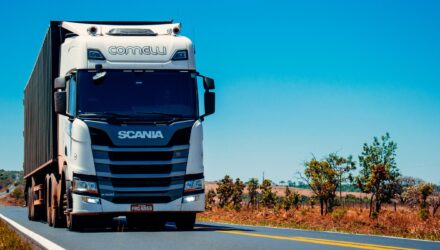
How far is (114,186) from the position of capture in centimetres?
1312

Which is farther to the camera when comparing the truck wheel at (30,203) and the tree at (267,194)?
the tree at (267,194)

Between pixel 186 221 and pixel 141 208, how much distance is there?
1.58 m

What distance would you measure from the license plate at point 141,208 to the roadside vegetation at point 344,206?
506 cm

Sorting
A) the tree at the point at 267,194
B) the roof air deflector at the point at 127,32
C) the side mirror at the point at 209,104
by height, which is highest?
the roof air deflector at the point at 127,32

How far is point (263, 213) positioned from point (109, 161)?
14.4 metres

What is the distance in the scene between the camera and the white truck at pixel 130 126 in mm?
13078

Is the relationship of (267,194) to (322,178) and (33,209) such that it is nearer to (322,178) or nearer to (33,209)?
(322,178)

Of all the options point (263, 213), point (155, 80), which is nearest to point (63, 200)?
point (155, 80)

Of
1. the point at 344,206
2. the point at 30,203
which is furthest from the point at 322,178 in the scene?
the point at 30,203

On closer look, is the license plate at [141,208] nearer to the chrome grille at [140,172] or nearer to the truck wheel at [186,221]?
the chrome grille at [140,172]

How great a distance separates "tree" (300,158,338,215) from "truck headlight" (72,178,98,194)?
1619 inches

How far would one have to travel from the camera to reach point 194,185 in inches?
534

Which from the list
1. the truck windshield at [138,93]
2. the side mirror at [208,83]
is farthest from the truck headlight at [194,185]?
the side mirror at [208,83]

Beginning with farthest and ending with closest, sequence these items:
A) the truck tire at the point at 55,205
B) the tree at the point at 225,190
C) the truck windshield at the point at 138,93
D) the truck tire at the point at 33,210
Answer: the tree at the point at 225,190 < the truck tire at the point at 33,210 < the truck tire at the point at 55,205 < the truck windshield at the point at 138,93
